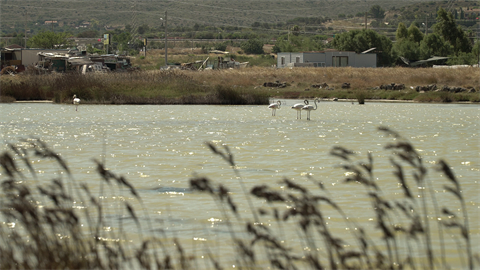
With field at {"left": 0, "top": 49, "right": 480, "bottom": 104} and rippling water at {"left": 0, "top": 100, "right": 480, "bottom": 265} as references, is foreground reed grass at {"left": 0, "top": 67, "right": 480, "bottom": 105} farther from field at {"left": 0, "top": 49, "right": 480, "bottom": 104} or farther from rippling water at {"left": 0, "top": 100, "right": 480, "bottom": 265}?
rippling water at {"left": 0, "top": 100, "right": 480, "bottom": 265}

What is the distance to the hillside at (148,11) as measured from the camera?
155 meters

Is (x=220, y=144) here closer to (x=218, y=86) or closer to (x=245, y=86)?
(x=218, y=86)

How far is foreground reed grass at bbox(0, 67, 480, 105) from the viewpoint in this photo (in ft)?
119

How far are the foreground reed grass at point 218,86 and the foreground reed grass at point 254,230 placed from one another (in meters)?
23.5

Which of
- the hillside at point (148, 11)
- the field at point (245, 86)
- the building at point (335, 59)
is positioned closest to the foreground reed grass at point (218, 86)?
the field at point (245, 86)

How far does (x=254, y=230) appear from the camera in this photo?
13.8 ft

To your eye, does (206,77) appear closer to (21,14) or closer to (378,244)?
(378,244)

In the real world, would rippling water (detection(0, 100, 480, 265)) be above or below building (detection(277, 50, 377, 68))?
below

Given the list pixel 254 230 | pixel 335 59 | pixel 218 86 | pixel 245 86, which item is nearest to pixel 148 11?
pixel 335 59

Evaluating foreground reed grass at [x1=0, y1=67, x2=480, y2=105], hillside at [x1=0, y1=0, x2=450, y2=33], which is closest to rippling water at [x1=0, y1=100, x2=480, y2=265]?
foreground reed grass at [x1=0, y1=67, x2=480, y2=105]

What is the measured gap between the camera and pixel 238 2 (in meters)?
171

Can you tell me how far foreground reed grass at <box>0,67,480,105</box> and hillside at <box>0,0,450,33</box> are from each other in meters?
104

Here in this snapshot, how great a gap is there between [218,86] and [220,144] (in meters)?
19.8

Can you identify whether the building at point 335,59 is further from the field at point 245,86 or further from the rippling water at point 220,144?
the rippling water at point 220,144
